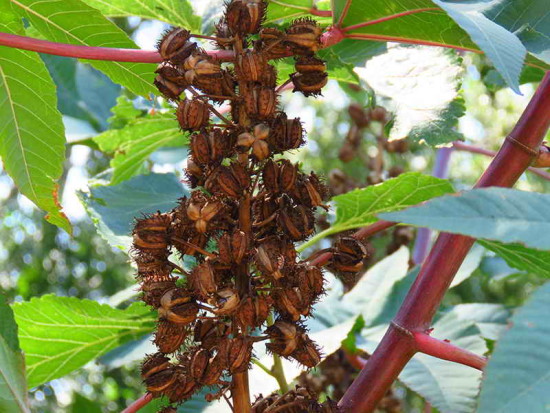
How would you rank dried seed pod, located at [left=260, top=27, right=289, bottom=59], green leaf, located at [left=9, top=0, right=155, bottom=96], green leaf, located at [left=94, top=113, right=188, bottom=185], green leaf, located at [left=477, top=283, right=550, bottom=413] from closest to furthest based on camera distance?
green leaf, located at [left=477, top=283, right=550, bottom=413] → dried seed pod, located at [left=260, top=27, right=289, bottom=59] → green leaf, located at [left=9, top=0, right=155, bottom=96] → green leaf, located at [left=94, top=113, right=188, bottom=185]

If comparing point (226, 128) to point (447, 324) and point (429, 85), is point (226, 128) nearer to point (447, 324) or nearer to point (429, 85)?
point (429, 85)

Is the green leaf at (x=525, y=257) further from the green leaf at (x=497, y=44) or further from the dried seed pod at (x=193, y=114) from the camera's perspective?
the dried seed pod at (x=193, y=114)

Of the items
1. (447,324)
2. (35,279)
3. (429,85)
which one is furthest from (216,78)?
(35,279)

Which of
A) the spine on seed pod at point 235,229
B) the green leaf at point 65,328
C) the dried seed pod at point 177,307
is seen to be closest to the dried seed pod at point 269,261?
the spine on seed pod at point 235,229

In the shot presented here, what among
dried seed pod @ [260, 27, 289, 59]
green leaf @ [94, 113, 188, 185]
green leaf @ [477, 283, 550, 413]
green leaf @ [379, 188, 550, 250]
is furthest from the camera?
green leaf @ [94, 113, 188, 185]

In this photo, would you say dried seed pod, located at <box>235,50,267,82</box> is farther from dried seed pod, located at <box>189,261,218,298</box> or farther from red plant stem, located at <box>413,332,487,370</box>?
red plant stem, located at <box>413,332,487,370</box>

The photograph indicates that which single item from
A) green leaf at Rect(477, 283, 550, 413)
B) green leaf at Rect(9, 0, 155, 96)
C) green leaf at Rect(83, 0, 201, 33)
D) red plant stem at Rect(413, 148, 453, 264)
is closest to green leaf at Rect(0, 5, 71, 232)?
green leaf at Rect(9, 0, 155, 96)

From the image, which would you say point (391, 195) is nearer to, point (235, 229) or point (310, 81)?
point (310, 81)
